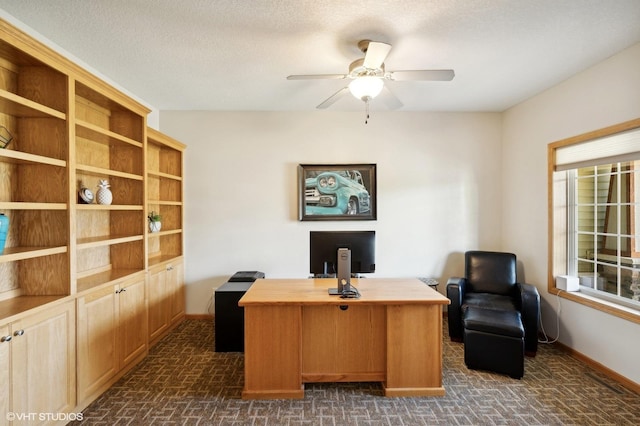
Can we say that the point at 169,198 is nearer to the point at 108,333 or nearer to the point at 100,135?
the point at 100,135

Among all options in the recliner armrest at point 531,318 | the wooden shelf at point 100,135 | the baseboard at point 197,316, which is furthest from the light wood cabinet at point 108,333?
the recliner armrest at point 531,318

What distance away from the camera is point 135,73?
9.37 feet

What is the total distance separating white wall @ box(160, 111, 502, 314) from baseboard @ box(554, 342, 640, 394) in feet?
4.53

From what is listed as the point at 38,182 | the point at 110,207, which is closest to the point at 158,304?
the point at 110,207

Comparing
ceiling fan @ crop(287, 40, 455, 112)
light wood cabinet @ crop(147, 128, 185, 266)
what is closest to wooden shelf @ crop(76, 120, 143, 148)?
light wood cabinet @ crop(147, 128, 185, 266)

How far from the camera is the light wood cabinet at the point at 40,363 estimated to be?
162 centimetres

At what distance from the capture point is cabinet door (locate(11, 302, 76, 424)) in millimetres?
1665

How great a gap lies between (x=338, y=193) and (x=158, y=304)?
253 cm

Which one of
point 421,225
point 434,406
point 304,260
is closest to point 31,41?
point 304,260

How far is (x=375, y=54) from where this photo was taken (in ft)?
6.57

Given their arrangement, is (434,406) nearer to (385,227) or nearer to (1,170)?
(385,227)

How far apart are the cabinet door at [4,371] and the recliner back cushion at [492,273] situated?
160 inches

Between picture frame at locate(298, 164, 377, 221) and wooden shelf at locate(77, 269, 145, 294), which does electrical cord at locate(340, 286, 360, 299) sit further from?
wooden shelf at locate(77, 269, 145, 294)

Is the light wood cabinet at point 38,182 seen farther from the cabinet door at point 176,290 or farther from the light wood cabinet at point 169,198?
the light wood cabinet at point 169,198
